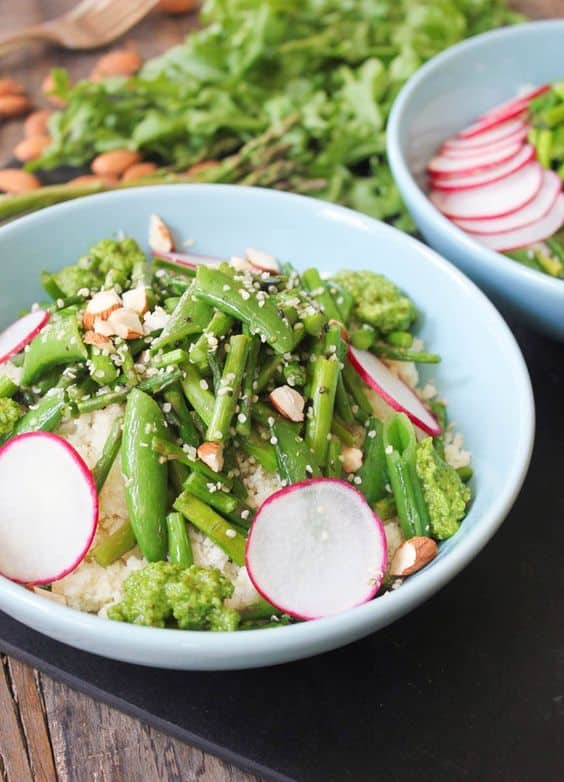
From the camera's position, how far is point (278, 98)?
10.6ft

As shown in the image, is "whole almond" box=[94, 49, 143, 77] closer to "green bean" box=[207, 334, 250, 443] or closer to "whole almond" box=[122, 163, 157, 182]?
"whole almond" box=[122, 163, 157, 182]

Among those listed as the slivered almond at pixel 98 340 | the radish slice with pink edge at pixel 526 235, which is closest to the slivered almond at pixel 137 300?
the slivered almond at pixel 98 340

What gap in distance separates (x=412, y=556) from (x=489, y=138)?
1743mm

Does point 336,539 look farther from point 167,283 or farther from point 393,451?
point 167,283

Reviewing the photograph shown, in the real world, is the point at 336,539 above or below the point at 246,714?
above

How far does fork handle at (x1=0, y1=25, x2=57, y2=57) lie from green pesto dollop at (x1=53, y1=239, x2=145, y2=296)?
194cm

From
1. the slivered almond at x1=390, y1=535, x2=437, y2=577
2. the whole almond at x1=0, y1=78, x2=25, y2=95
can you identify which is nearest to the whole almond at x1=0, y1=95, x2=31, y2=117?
the whole almond at x1=0, y1=78, x2=25, y2=95

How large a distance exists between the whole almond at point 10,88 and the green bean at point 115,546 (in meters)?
2.56

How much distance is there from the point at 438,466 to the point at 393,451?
10 cm

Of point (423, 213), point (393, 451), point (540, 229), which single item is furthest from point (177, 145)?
point (393, 451)

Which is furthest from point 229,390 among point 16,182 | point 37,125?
point 37,125

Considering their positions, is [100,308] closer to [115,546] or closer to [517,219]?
[115,546]

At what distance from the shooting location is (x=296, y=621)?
1625 mm

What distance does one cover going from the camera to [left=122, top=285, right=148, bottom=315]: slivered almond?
76.4 inches
